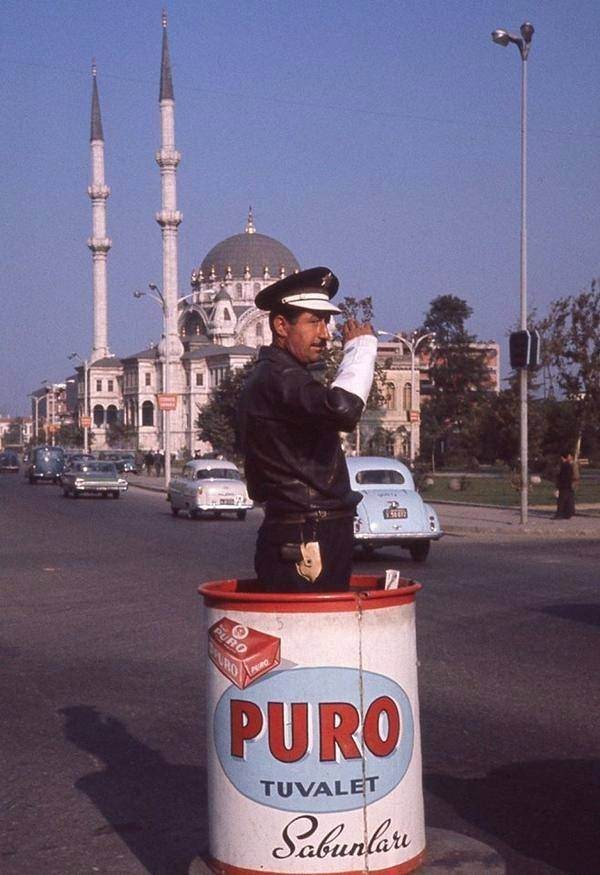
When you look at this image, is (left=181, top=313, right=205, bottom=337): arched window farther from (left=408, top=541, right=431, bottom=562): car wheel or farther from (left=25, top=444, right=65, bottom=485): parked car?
(left=408, top=541, right=431, bottom=562): car wheel

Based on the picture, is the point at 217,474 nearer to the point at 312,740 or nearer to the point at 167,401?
the point at 167,401

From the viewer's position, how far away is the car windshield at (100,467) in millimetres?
49822

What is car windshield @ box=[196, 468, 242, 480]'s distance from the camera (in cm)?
3609

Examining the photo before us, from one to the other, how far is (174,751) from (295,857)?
2931mm

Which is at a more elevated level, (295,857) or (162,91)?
(162,91)

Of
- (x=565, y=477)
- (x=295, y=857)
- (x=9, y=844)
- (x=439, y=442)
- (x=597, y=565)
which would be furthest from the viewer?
(x=439, y=442)

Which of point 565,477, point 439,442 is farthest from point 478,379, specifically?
point 565,477

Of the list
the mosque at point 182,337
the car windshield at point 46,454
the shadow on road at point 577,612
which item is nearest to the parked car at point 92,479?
the car windshield at point 46,454

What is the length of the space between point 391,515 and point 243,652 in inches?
622

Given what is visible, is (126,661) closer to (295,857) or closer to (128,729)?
(128,729)

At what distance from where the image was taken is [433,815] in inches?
233

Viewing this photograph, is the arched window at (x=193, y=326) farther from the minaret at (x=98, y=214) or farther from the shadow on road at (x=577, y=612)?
the shadow on road at (x=577, y=612)

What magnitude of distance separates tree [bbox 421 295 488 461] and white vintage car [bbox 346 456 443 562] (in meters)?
83.7

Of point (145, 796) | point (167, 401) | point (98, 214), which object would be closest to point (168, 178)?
point (98, 214)
